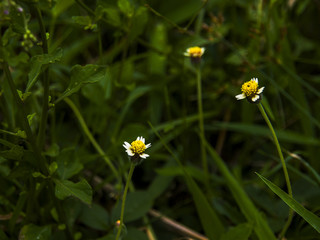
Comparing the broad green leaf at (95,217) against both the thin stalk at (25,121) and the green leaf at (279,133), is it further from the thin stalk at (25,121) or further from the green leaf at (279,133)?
the green leaf at (279,133)

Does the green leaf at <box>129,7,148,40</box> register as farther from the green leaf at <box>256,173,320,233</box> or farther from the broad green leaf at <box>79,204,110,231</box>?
the green leaf at <box>256,173,320,233</box>

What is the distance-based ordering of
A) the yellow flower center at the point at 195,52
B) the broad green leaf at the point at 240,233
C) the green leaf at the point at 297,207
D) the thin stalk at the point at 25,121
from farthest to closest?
the yellow flower center at the point at 195,52
the broad green leaf at the point at 240,233
the green leaf at the point at 297,207
the thin stalk at the point at 25,121

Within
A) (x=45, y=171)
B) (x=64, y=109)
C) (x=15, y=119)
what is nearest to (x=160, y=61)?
(x=64, y=109)

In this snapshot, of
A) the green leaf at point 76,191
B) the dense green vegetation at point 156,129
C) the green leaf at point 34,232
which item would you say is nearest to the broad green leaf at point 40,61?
the dense green vegetation at point 156,129

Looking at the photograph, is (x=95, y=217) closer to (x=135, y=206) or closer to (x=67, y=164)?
(x=135, y=206)

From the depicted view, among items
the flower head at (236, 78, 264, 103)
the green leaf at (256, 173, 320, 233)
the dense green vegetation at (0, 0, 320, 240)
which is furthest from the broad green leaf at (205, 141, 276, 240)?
the flower head at (236, 78, 264, 103)

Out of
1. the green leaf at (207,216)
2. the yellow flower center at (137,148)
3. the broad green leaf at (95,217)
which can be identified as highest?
the broad green leaf at (95,217)

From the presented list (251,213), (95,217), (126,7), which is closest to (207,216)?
(251,213)

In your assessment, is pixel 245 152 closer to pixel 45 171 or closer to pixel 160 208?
pixel 160 208
